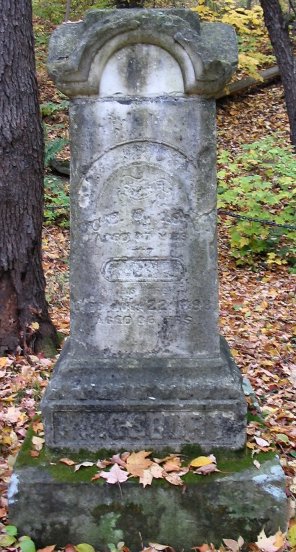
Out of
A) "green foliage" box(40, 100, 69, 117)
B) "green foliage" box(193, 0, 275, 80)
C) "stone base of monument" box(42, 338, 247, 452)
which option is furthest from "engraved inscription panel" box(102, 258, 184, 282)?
"green foliage" box(40, 100, 69, 117)

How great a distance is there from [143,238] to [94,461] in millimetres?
1281

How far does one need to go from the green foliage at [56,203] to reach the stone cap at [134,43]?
7.25 meters

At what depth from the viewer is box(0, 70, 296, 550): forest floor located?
4.11m

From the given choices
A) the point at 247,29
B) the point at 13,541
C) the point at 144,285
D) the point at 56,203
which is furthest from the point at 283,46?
the point at 13,541

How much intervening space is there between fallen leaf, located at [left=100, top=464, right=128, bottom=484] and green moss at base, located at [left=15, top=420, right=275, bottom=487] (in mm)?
29

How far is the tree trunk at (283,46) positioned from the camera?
9.41 metres

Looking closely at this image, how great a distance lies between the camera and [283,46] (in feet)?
31.4

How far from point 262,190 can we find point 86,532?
28.8 ft

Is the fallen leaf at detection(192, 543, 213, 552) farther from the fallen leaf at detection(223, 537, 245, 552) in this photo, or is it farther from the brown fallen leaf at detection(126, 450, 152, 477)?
the brown fallen leaf at detection(126, 450, 152, 477)

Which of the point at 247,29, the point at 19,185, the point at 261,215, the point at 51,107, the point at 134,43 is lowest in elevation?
the point at 261,215

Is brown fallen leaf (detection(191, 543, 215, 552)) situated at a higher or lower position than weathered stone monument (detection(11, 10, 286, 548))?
lower

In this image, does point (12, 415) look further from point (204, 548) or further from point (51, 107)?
point (51, 107)

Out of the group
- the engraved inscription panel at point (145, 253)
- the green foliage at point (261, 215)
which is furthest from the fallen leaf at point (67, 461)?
the green foliage at point (261, 215)

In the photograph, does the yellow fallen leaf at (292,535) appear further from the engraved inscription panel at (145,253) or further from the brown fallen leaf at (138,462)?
the engraved inscription panel at (145,253)
